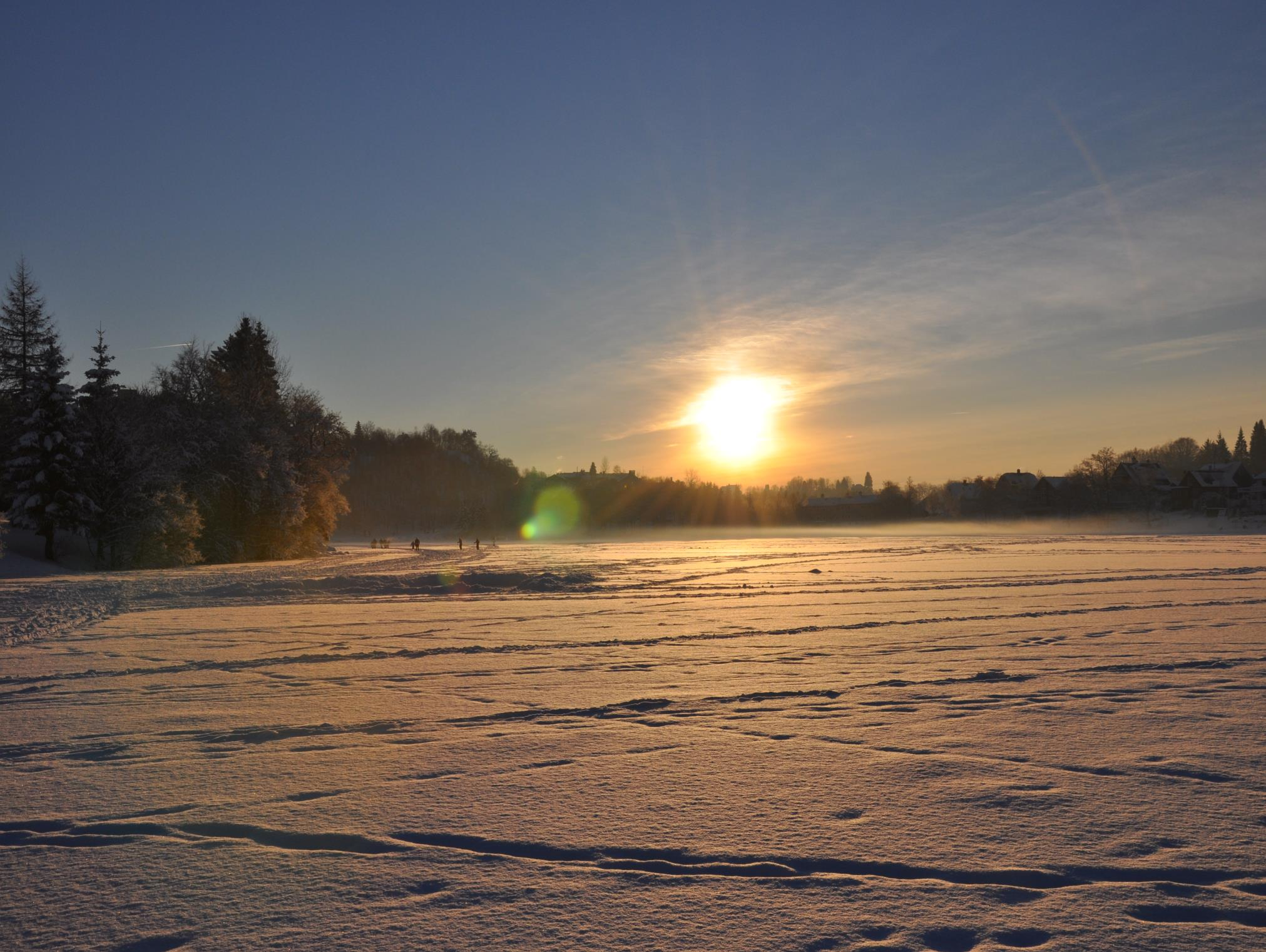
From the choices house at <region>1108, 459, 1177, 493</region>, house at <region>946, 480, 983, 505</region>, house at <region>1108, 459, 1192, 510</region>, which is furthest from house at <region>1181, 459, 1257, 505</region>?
house at <region>946, 480, 983, 505</region>

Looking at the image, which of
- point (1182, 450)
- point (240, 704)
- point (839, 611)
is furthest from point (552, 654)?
point (1182, 450)

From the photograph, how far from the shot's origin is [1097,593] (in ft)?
55.8

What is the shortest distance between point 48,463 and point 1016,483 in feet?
334

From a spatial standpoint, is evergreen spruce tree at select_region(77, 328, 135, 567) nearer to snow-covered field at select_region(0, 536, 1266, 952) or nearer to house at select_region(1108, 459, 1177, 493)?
snow-covered field at select_region(0, 536, 1266, 952)

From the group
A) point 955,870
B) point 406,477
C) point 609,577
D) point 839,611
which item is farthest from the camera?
point 406,477

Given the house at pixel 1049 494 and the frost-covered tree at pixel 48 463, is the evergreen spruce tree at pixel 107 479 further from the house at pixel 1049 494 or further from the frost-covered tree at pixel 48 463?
the house at pixel 1049 494

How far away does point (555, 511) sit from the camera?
140625mm

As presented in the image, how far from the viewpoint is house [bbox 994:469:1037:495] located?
103 metres

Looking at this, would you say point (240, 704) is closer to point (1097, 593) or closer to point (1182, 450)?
point (1097, 593)

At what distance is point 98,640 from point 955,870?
1220 centimetres

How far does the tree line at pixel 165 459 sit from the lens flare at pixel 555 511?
8211 cm

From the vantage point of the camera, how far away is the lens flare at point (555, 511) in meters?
132

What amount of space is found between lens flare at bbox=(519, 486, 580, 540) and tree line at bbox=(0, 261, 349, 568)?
82.1 m

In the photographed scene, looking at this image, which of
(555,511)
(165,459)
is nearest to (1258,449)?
(555,511)
